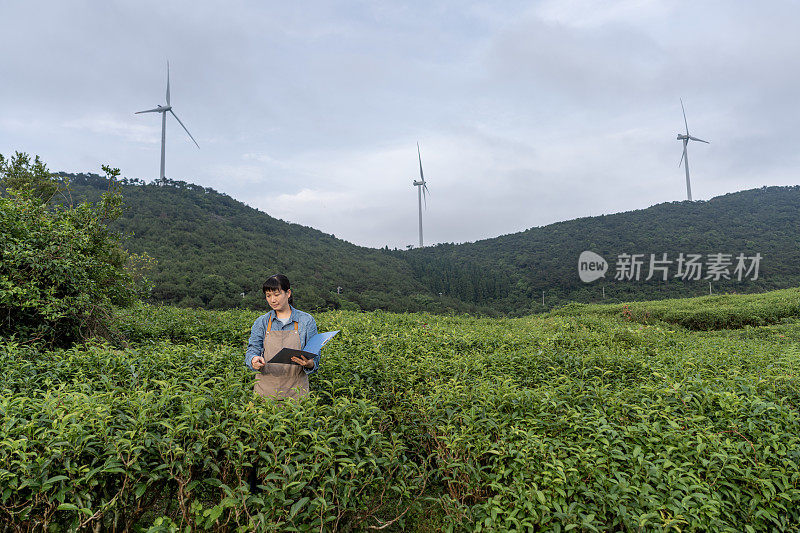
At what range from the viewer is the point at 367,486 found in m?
3.17

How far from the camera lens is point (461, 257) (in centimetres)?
6675

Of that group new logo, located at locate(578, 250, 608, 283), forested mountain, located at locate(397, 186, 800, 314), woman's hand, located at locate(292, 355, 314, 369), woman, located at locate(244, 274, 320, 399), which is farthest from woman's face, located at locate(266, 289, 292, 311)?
new logo, located at locate(578, 250, 608, 283)

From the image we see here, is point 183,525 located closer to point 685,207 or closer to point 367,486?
point 367,486

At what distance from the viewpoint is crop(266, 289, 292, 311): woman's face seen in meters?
3.93

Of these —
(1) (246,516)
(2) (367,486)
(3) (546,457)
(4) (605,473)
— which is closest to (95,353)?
(1) (246,516)

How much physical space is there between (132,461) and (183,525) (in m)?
0.64

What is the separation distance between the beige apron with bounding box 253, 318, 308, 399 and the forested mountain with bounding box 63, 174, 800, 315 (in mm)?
21353

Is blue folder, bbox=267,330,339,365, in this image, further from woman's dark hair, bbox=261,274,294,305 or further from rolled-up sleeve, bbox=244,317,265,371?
woman's dark hair, bbox=261,274,294,305

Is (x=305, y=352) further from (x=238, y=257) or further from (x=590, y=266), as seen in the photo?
(x=590, y=266)

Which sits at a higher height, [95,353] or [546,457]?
[95,353]

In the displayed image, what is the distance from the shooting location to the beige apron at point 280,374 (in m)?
3.95

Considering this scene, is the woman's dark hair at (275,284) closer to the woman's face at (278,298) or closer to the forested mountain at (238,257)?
the woman's face at (278,298)

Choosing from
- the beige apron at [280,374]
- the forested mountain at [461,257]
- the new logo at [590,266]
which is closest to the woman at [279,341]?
the beige apron at [280,374]

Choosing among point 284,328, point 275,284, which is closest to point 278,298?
point 275,284
